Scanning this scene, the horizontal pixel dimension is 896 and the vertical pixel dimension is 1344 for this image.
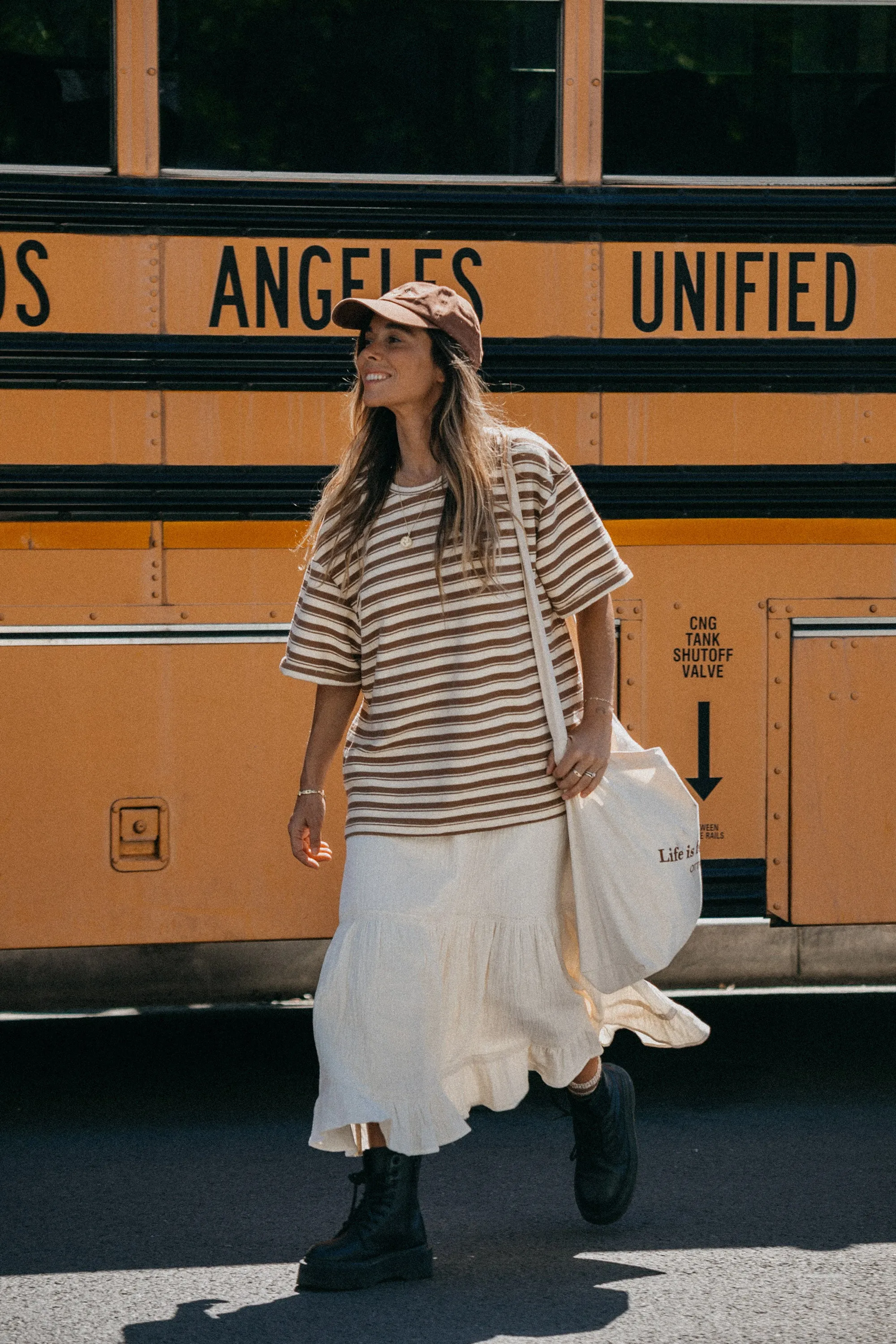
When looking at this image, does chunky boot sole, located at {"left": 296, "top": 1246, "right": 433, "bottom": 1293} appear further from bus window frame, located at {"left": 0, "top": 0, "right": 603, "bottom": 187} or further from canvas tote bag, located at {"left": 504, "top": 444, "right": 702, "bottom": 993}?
bus window frame, located at {"left": 0, "top": 0, "right": 603, "bottom": 187}

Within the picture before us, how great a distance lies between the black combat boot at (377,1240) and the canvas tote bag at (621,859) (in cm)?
44

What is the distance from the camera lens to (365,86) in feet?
12.0

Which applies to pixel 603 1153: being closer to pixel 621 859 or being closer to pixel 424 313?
pixel 621 859

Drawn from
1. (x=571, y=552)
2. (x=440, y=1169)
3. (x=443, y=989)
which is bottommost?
(x=440, y=1169)

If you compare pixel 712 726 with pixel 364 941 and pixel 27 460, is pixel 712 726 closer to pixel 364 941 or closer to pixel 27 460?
pixel 364 941

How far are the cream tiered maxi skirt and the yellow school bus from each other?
0.83 m

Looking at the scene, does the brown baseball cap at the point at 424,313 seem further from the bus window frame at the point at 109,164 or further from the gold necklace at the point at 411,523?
the bus window frame at the point at 109,164

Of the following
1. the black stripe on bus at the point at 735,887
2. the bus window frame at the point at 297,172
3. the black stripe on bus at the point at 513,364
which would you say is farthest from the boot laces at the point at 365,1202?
the bus window frame at the point at 297,172

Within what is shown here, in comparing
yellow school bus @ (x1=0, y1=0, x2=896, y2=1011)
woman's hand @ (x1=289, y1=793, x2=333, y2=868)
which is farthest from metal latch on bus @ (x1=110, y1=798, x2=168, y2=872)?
woman's hand @ (x1=289, y1=793, x2=333, y2=868)

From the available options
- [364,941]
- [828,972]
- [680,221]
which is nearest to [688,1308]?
[364,941]

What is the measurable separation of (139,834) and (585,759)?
1.14m

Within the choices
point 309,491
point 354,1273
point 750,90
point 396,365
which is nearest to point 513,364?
point 309,491

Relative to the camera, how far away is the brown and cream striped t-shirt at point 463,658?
2881mm

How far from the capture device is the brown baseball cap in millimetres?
2875
